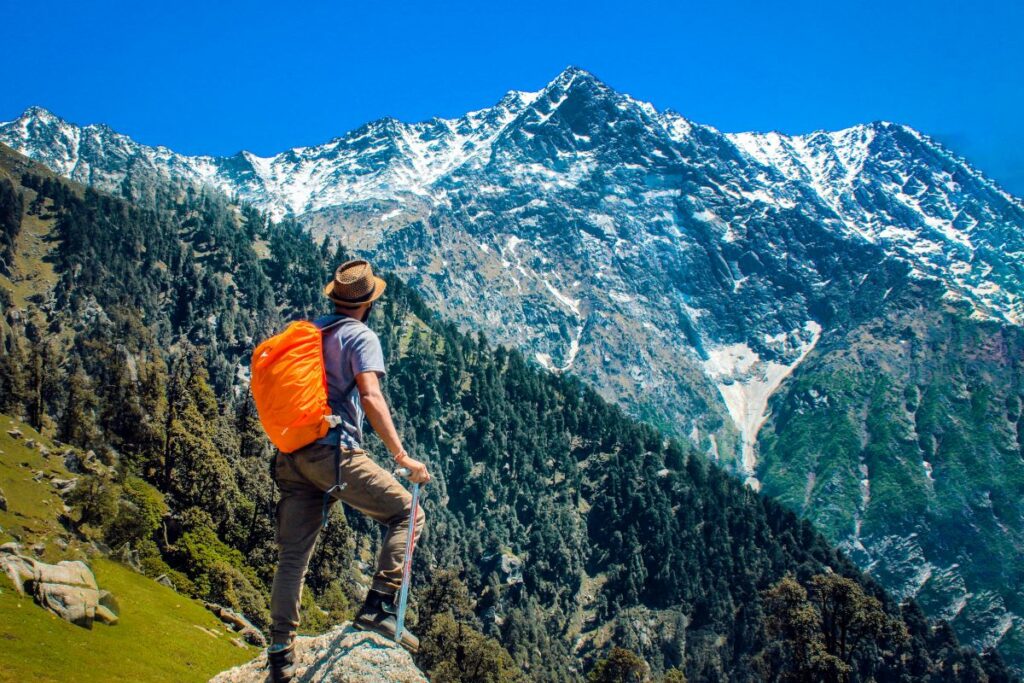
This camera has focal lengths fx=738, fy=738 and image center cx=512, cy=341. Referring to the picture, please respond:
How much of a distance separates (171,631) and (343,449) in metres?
20.8

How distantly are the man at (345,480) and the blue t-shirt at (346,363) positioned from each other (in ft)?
0.05

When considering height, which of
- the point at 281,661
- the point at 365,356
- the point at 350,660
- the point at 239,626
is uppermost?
the point at 365,356

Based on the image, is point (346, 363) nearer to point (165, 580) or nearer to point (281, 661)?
point (281, 661)

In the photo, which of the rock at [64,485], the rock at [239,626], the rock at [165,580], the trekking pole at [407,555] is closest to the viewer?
the trekking pole at [407,555]

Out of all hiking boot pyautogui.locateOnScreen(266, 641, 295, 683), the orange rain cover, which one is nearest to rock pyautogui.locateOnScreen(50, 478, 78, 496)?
hiking boot pyautogui.locateOnScreen(266, 641, 295, 683)

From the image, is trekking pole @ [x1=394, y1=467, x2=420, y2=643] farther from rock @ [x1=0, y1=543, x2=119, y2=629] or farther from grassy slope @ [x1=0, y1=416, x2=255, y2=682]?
rock @ [x1=0, y1=543, x2=119, y2=629]

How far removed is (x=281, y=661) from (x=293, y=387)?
4.33 m

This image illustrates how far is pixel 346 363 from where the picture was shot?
34.6 ft

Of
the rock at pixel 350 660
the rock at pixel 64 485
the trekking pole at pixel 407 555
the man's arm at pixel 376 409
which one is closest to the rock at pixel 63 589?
the rock at pixel 350 660

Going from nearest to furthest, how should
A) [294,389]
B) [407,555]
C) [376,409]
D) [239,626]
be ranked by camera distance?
[376,409]
[294,389]
[407,555]
[239,626]

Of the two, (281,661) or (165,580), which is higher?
(281,661)

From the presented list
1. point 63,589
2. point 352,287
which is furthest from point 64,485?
point 352,287

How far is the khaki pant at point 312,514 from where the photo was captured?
1063cm

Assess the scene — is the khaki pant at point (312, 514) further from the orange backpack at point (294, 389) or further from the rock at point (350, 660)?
the rock at point (350, 660)
